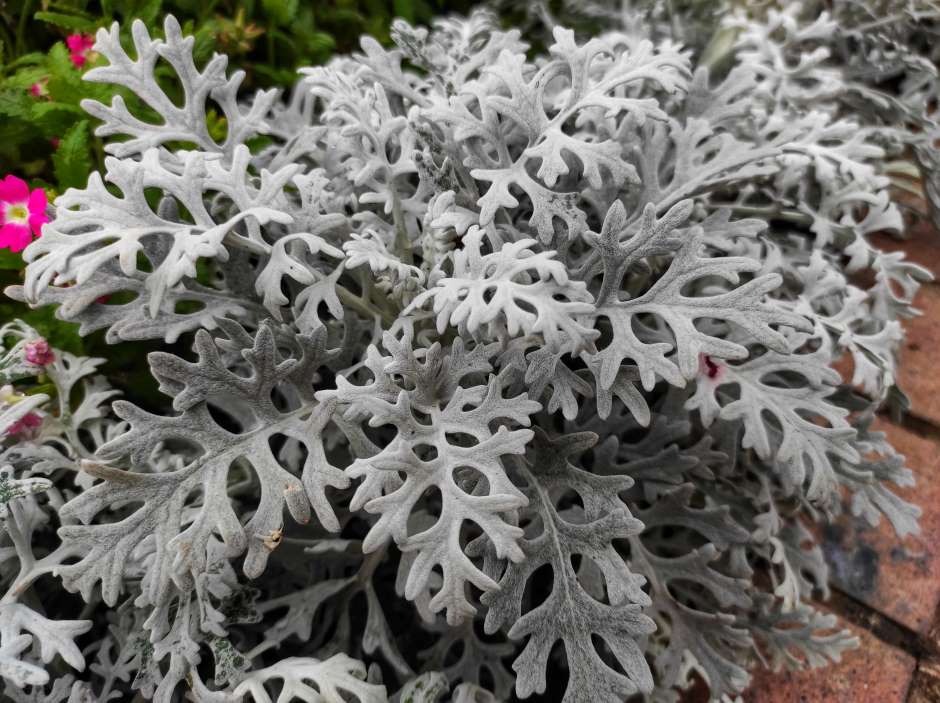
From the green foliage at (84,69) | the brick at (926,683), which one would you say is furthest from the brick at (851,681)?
the green foliage at (84,69)

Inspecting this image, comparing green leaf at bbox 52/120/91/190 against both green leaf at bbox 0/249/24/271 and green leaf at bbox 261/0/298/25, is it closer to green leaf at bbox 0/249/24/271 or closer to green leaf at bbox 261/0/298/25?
green leaf at bbox 0/249/24/271

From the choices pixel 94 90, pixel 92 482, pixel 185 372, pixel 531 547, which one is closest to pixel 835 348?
pixel 531 547

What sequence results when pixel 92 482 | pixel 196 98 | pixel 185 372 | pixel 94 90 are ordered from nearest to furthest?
pixel 185 372, pixel 92 482, pixel 196 98, pixel 94 90

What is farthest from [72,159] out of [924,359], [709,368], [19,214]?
[924,359]

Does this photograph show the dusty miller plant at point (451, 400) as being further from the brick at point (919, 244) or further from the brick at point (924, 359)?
the brick at point (919, 244)

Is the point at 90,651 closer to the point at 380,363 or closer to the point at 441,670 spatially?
the point at 441,670
